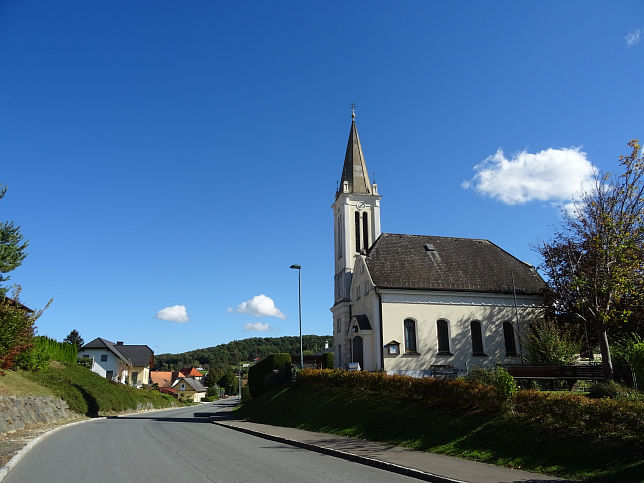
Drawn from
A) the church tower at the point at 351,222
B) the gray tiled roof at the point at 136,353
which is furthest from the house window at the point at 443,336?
the gray tiled roof at the point at 136,353

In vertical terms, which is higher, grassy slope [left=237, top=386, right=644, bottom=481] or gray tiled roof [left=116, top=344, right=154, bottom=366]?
gray tiled roof [left=116, top=344, right=154, bottom=366]

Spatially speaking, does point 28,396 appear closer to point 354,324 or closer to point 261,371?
point 261,371

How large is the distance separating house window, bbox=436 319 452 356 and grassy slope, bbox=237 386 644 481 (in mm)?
11735

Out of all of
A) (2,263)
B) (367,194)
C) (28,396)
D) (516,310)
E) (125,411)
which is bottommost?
(125,411)

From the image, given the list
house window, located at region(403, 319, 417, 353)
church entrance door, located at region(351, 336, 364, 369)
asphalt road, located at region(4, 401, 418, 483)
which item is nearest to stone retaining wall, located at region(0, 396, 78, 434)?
asphalt road, located at region(4, 401, 418, 483)

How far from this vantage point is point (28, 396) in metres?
25.4

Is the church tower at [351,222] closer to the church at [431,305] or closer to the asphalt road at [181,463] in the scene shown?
the church at [431,305]

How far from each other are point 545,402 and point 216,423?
20.1 meters

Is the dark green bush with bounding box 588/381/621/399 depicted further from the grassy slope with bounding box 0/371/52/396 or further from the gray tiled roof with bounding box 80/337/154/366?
the gray tiled roof with bounding box 80/337/154/366

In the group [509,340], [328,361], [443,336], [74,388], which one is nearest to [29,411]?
[74,388]

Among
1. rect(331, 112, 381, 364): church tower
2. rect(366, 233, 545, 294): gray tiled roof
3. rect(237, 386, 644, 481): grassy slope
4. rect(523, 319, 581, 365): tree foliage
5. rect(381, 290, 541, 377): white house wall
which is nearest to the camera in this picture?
rect(237, 386, 644, 481): grassy slope

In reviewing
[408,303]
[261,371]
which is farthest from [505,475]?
[261,371]

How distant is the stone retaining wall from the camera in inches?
822

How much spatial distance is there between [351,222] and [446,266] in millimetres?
9003
